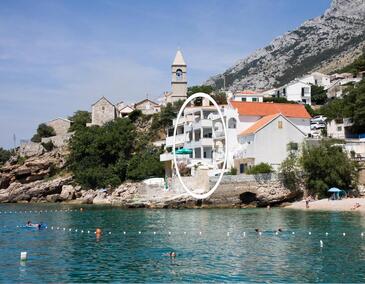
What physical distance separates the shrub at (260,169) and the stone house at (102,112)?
46918mm

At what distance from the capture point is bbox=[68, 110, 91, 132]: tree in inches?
4013

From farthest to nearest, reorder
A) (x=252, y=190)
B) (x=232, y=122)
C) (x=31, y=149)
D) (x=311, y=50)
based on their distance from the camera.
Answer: (x=311, y=50) → (x=31, y=149) → (x=232, y=122) → (x=252, y=190)

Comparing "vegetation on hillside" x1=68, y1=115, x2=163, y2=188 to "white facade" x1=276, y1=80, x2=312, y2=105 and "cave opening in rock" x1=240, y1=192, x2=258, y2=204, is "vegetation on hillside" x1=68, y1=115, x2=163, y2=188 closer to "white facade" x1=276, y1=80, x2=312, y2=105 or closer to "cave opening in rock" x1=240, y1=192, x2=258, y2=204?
"cave opening in rock" x1=240, y1=192, x2=258, y2=204

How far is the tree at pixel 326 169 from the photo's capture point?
188 ft

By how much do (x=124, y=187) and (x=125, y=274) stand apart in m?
51.7

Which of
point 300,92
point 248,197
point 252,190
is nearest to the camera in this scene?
point 252,190

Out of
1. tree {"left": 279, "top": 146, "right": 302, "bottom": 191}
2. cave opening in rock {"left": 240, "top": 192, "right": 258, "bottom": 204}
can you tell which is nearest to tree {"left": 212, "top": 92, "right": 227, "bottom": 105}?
cave opening in rock {"left": 240, "top": 192, "right": 258, "bottom": 204}

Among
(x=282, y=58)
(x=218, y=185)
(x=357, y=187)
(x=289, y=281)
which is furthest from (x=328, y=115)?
(x=282, y=58)

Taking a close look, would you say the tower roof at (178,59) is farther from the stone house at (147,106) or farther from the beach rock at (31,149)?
the beach rock at (31,149)

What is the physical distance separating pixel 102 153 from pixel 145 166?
13535mm

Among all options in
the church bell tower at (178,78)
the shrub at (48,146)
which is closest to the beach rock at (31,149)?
the shrub at (48,146)

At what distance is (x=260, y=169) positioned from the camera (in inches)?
2334

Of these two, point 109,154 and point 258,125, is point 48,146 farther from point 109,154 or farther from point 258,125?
point 258,125

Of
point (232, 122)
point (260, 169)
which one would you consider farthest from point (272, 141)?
point (232, 122)
